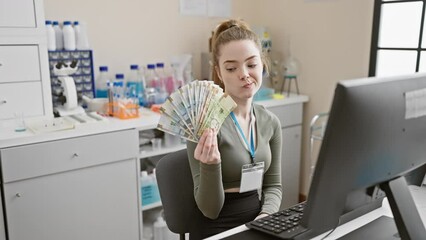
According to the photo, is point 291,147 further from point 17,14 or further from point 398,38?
point 17,14

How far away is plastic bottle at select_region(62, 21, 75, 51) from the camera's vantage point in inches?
96.0

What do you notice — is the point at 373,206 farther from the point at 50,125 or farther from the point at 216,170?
the point at 50,125

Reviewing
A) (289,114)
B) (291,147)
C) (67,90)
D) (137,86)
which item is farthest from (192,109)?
(291,147)

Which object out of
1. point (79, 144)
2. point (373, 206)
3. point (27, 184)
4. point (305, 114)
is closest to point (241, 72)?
point (373, 206)

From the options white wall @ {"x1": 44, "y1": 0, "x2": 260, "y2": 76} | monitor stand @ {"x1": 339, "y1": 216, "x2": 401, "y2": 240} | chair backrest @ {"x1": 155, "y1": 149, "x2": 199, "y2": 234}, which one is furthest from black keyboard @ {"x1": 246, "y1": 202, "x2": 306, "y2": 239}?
white wall @ {"x1": 44, "y1": 0, "x2": 260, "y2": 76}

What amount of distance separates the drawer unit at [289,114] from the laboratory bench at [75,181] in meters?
0.93

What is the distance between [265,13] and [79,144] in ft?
6.68

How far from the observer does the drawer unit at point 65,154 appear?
1.95 meters

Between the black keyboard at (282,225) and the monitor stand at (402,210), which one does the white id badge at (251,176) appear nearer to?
the black keyboard at (282,225)

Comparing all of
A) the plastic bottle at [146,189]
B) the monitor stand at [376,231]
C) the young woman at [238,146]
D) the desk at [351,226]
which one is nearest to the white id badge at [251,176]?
the young woman at [238,146]

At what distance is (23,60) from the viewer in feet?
7.19

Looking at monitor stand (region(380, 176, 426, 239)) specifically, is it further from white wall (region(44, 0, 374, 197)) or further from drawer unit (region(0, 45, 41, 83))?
drawer unit (region(0, 45, 41, 83))

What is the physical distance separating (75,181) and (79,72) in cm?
74

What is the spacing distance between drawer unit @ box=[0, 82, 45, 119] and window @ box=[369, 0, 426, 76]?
2.16 m
